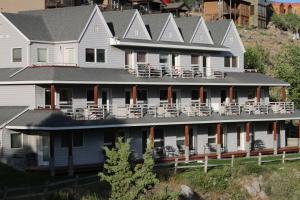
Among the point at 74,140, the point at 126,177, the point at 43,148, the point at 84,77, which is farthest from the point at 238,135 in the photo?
the point at 126,177

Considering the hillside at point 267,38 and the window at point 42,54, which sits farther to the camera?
the hillside at point 267,38

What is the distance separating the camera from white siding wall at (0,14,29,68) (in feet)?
168

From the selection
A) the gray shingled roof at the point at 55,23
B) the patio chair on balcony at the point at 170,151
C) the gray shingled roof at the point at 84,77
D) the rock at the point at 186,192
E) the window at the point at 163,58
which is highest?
the gray shingled roof at the point at 55,23

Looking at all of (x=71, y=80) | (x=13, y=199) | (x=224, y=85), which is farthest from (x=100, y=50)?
(x=13, y=199)

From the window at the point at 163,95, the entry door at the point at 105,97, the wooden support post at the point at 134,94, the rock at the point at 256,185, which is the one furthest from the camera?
the window at the point at 163,95

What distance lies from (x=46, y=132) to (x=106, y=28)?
10686 mm

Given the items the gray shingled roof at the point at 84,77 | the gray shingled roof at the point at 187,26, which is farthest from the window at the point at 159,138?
the gray shingled roof at the point at 187,26

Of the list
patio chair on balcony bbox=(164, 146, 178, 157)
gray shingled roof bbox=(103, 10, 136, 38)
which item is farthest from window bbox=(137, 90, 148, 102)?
gray shingled roof bbox=(103, 10, 136, 38)

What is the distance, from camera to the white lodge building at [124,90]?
47.3 metres

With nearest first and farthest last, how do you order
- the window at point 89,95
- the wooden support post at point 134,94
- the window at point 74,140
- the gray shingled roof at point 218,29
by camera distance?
the window at point 74,140, the window at point 89,95, the wooden support post at point 134,94, the gray shingled roof at point 218,29

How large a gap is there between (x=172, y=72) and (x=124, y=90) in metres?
5.10

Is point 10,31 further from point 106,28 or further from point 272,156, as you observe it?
point 272,156

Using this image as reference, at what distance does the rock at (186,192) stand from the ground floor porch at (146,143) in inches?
140

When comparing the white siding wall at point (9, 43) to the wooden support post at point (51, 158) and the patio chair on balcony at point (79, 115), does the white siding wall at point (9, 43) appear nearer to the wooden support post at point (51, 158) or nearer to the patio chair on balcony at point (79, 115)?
the patio chair on balcony at point (79, 115)
